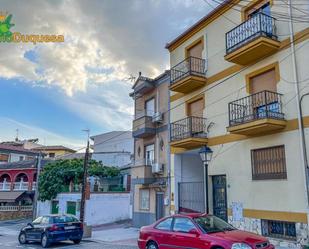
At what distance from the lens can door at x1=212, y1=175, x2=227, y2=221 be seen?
1497cm

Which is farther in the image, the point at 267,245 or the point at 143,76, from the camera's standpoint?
the point at 143,76

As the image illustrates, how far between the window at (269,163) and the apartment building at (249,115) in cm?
4

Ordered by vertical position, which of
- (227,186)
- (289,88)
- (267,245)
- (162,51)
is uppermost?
(162,51)

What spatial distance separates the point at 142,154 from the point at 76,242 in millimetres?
7376

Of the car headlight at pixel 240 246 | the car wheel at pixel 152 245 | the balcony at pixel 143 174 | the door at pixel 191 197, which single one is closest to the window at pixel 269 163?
the door at pixel 191 197

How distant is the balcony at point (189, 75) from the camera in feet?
54.0

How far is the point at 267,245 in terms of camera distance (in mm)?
8578

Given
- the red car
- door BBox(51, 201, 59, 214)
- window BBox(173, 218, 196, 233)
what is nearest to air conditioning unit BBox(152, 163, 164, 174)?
the red car

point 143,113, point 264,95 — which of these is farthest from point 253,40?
point 143,113

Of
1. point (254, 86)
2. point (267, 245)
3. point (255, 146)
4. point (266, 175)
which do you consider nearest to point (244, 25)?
point (254, 86)

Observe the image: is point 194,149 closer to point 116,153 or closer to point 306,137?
point 306,137

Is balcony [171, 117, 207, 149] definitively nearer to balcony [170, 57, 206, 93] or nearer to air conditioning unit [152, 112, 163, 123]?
balcony [170, 57, 206, 93]

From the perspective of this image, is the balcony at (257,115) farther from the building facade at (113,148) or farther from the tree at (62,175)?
the building facade at (113,148)

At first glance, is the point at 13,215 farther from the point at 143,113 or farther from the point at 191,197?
the point at 191,197
